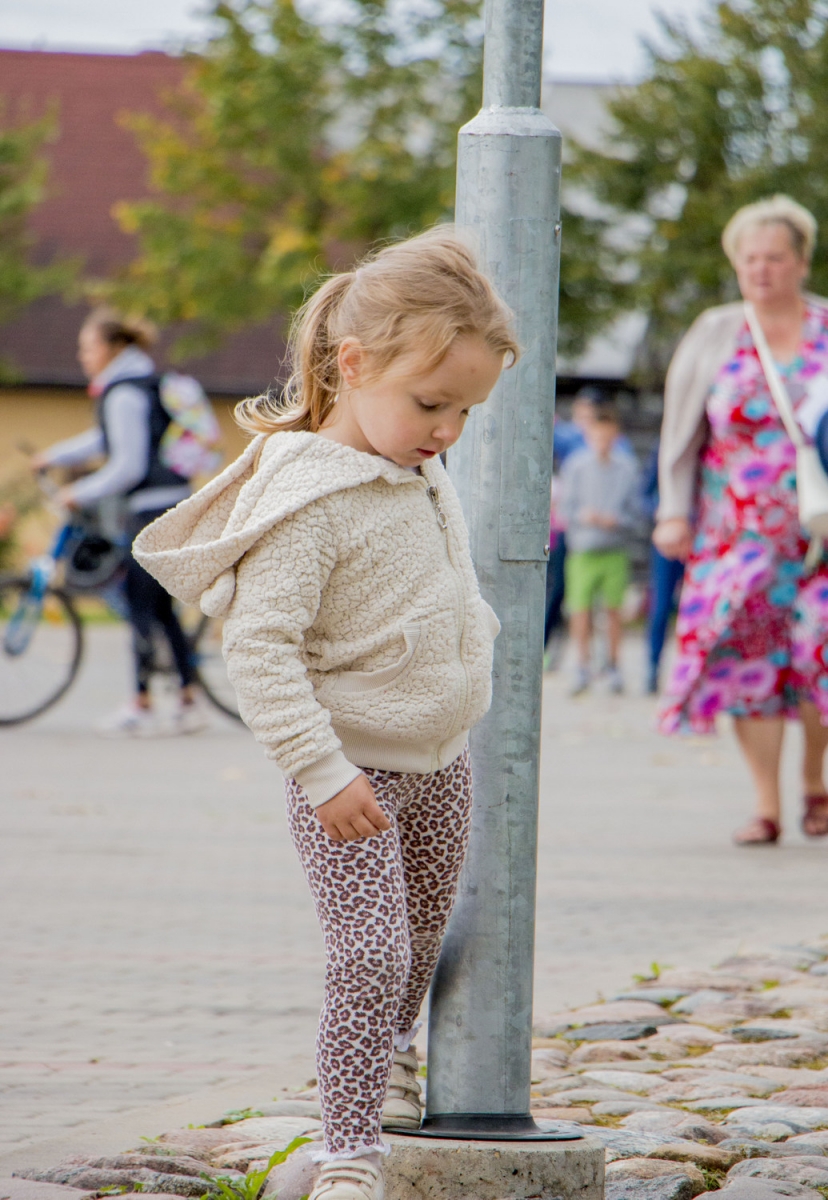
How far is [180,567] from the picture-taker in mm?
2684

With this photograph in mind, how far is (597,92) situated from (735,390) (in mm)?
23801

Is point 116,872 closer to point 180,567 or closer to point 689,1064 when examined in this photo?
point 689,1064

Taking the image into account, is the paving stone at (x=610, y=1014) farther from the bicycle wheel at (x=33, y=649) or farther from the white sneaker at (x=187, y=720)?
the white sneaker at (x=187, y=720)

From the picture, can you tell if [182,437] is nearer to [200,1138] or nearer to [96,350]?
[96,350]

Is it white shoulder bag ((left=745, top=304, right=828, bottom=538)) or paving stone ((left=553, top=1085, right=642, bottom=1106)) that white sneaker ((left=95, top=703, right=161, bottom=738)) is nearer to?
white shoulder bag ((left=745, top=304, right=828, bottom=538))

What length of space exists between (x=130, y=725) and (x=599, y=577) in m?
4.97

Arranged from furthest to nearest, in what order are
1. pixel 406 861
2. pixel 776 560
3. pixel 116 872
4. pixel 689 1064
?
pixel 776 560, pixel 116 872, pixel 689 1064, pixel 406 861

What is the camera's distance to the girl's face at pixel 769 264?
20.6 feet

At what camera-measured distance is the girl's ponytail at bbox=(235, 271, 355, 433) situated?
2.78 m

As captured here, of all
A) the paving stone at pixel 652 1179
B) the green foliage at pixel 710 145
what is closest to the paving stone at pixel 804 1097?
the paving stone at pixel 652 1179

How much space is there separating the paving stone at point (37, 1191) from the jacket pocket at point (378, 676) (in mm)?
876

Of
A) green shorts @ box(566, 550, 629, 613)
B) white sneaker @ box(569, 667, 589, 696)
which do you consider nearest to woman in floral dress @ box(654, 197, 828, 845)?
white sneaker @ box(569, 667, 589, 696)

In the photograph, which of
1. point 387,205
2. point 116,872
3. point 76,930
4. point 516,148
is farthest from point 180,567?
point 387,205

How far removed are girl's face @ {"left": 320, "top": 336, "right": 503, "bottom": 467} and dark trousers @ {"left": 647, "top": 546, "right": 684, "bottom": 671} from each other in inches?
376
